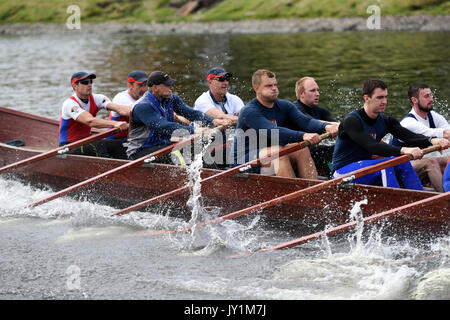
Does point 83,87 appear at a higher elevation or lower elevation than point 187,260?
higher

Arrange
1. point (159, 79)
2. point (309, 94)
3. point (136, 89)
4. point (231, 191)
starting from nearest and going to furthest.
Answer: point (231, 191) < point (159, 79) < point (309, 94) < point (136, 89)

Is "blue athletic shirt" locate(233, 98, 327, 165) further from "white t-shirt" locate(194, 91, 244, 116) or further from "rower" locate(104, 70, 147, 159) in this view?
"rower" locate(104, 70, 147, 159)

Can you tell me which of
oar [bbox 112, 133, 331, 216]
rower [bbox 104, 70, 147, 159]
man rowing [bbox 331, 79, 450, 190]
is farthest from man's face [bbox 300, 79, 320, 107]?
rower [bbox 104, 70, 147, 159]

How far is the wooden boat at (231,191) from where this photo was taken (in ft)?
27.6

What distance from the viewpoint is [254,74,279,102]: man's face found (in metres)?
→ 9.36

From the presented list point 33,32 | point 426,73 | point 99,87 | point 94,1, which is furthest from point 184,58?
point 94,1

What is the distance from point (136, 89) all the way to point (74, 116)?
53.2 inches

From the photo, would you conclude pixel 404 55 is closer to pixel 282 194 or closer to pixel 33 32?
pixel 282 194

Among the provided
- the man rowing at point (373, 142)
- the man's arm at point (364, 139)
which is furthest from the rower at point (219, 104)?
the man's arm at point (364, 139)

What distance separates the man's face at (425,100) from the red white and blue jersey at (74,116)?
5.76 m

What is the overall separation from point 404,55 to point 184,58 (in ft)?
43.6

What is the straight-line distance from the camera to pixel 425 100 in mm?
9789

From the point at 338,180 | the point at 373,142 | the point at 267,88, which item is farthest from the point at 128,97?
the point at 373,142

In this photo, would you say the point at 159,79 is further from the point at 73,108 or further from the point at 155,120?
the point at 73,108
